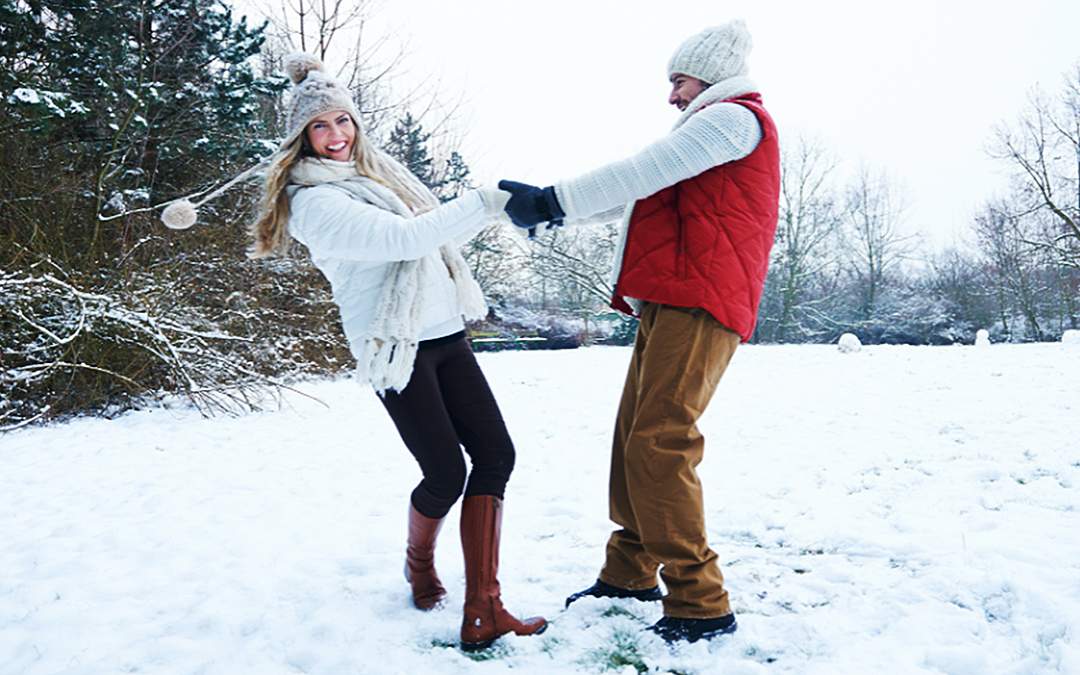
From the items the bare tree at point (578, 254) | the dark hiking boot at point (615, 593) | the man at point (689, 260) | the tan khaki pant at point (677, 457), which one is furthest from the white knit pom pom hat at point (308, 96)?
the bare tree at point (578, 254)

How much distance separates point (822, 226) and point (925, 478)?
29.8 m

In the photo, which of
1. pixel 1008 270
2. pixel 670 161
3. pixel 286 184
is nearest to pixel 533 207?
pixel 670 161

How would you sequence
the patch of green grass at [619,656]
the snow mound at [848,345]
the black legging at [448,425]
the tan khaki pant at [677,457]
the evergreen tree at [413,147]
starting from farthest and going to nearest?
1. the evergreen tree at [413,147]
2. the snow mound at [848,345]
3. the black legging at [448,425]
4. the tan khaki pant at [677,457]
5. the patch of green grass at [619,656]

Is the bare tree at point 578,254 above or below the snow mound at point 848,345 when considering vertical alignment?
above

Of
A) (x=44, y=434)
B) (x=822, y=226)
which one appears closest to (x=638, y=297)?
(x=44, y=434)

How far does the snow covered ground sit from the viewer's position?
1962 millimetres

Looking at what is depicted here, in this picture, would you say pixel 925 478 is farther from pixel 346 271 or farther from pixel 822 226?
pixel 822 226

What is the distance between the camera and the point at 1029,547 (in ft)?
8.23

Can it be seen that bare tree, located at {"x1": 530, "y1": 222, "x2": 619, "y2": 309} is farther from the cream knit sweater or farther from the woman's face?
the cream knit sweater

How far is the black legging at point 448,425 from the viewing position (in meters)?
2.13

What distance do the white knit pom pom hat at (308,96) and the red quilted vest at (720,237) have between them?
113 cm

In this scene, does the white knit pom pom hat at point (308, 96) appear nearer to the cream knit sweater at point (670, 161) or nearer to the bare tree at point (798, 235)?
the cream knit sweater at point (670, 161)

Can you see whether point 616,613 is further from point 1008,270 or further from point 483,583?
point 1008,270

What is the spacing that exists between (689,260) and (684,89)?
59 centimetres
